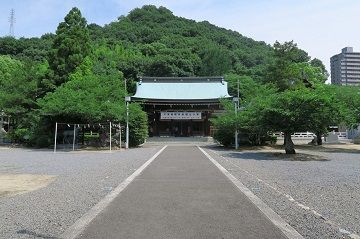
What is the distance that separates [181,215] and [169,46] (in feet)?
258

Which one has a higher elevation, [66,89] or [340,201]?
[66,89]

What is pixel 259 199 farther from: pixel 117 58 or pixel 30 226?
pixel 117 58

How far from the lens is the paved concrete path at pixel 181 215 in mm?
5246

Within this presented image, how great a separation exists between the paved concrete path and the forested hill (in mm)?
54505

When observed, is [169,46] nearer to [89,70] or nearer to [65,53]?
[89,70]

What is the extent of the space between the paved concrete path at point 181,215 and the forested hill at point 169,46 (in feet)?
179

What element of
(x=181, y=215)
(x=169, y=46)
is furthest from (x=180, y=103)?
(x=169, y=46)

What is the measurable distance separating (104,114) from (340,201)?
20.7m

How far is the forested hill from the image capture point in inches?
2597

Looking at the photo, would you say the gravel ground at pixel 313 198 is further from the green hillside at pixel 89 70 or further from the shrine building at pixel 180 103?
the shrine building at pixel 180 103

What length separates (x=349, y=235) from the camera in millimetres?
5199

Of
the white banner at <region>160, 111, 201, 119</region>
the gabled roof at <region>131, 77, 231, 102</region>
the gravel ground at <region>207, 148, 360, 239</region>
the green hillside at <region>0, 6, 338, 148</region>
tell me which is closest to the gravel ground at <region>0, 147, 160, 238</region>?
the gravel ground at <region>207, 148, 360, 239</region>

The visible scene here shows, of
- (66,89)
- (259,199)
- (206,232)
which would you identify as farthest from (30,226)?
(66,89)

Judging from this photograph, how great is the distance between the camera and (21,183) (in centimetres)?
1039
